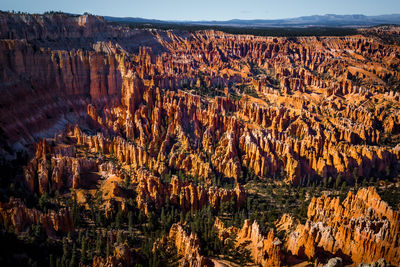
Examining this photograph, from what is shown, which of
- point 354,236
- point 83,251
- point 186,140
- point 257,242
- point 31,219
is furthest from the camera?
point 186,140

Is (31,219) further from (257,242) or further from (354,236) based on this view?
(354,236)

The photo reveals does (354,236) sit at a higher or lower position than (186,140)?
lower

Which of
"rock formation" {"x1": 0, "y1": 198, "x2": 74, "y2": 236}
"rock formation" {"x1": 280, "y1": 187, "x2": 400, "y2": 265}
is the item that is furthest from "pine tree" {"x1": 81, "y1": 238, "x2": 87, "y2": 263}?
"rock formation" {"x1": 280, "y1": 187, "x2": 400, "y2": 265}

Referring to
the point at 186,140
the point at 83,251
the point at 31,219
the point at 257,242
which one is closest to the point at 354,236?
the point at 257,242

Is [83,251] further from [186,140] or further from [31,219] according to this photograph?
[186,140]

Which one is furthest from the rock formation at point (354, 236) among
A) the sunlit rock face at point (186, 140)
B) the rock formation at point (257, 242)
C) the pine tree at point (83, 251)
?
the pine tree at point (83, 251)

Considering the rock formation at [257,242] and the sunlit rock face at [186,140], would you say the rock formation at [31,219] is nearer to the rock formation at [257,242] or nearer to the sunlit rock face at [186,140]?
the sunlit rock face at [186,140]

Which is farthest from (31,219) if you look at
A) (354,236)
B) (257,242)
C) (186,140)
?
(354,236)

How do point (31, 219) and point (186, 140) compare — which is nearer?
point (31, 219)

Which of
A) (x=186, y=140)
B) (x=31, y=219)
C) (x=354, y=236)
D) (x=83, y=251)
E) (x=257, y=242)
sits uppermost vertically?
(x=186, y=140)

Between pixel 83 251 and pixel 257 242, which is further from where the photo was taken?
pixel 257 242

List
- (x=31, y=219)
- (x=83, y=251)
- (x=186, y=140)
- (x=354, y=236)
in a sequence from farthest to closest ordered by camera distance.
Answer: (x=186, y=140), (x=31, y=219), (x=83, y=251), (x=354, y=236)

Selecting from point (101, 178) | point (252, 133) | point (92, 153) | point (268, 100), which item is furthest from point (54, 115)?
point (268, 100)
